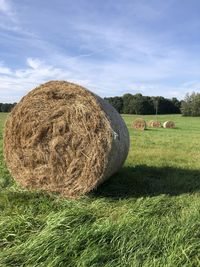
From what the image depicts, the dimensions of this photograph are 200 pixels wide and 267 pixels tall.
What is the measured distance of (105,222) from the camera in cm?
427

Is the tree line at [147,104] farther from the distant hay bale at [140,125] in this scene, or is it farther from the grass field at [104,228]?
the grass field at [104,228]

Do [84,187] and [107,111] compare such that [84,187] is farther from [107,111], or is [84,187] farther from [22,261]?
[22,261]

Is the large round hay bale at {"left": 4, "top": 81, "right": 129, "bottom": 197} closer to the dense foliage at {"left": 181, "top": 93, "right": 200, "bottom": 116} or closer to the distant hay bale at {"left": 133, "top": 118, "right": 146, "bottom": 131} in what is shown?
the distant hay bale at {"left": 133, "top": 118, "right": 146, "bottom": 131}

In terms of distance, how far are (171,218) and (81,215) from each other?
1.10 meters

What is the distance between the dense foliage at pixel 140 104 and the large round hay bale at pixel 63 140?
205 feet

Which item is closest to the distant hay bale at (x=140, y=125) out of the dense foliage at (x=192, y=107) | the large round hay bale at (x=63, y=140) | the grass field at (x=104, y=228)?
the large round hay bale at (x=63, y=140)

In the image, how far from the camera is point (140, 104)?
231 feet

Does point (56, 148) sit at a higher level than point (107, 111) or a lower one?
lower

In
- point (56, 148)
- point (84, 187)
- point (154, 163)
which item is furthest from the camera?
point (154, 163)

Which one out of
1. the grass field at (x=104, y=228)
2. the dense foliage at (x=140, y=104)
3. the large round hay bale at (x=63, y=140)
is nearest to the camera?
the grass field at (x=104, y=228)

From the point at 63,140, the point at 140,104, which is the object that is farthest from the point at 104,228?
the point at 140,104

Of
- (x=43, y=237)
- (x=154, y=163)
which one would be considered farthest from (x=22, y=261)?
(x=154, y=163)

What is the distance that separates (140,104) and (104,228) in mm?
67137

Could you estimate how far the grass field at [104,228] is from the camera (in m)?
3.52
